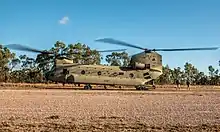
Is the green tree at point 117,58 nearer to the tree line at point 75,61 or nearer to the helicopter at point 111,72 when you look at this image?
the tree line at point 75,61

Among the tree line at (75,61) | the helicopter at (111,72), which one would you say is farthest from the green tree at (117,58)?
the helicopter at (111,72)

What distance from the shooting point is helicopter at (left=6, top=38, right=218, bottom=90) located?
1916 inches

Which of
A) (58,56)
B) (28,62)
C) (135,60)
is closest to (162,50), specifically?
(135,60)

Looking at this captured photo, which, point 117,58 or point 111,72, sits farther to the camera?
point 117,58

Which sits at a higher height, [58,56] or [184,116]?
[58,56]

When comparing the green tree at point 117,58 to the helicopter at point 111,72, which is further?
the green tree at point 117,58

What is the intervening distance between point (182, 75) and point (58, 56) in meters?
90.6

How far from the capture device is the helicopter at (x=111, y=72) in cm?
4866

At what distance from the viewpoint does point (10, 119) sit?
584 inches

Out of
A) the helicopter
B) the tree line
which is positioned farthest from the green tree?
the helicopter

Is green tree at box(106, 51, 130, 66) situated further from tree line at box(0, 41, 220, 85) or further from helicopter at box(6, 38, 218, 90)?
helicopter at box(6, 38, 218, 90)

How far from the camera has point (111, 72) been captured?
165 feet

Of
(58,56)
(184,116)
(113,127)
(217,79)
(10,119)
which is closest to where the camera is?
(113,127)

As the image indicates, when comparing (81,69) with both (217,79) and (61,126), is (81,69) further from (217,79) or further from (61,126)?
(217,79)
